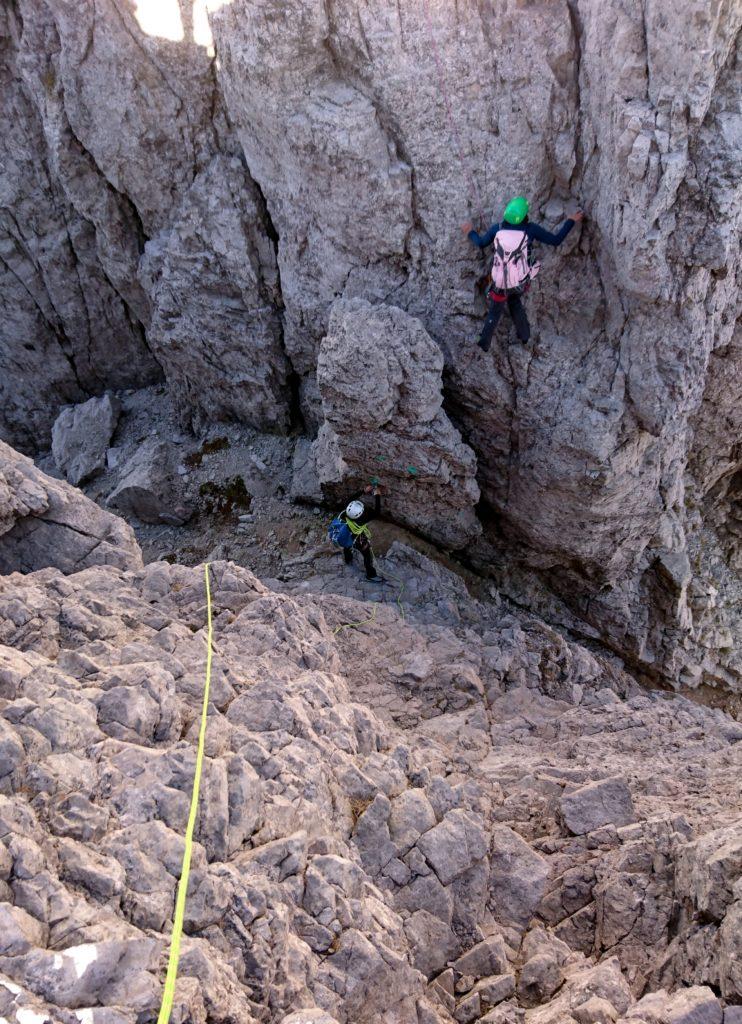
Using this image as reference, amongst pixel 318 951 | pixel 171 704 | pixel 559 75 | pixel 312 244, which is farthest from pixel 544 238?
pixel 318 951

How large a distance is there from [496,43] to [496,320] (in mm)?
4058

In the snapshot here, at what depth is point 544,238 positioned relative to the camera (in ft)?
39.3

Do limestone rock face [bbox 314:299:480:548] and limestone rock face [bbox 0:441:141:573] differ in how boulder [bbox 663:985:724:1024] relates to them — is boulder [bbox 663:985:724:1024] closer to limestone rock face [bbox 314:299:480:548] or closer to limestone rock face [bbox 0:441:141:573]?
limestone rock face [bbox 0:441:141:573]

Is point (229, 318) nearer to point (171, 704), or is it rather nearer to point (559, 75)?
point (559, 75)

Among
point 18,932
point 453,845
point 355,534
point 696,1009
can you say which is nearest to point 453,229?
point 355,534

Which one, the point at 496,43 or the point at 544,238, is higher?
the point at 496,43

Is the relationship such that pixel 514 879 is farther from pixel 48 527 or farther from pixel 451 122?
pixel 451 122

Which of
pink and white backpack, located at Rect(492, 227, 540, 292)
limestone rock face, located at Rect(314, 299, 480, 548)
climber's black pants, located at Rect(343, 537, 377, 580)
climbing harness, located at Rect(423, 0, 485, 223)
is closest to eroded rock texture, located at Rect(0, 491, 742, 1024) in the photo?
climber's black pants, located at Rect(343, 537, 377, 580)

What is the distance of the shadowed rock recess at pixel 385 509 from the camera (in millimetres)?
6078

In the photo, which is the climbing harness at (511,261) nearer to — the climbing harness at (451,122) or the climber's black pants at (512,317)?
the climber's black pants at (512,317)

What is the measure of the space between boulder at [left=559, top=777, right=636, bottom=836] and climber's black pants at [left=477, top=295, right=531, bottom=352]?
24.6ft

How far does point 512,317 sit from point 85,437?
10298 millimetres

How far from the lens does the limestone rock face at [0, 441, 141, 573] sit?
32.4ft

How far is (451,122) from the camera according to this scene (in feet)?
40.6
